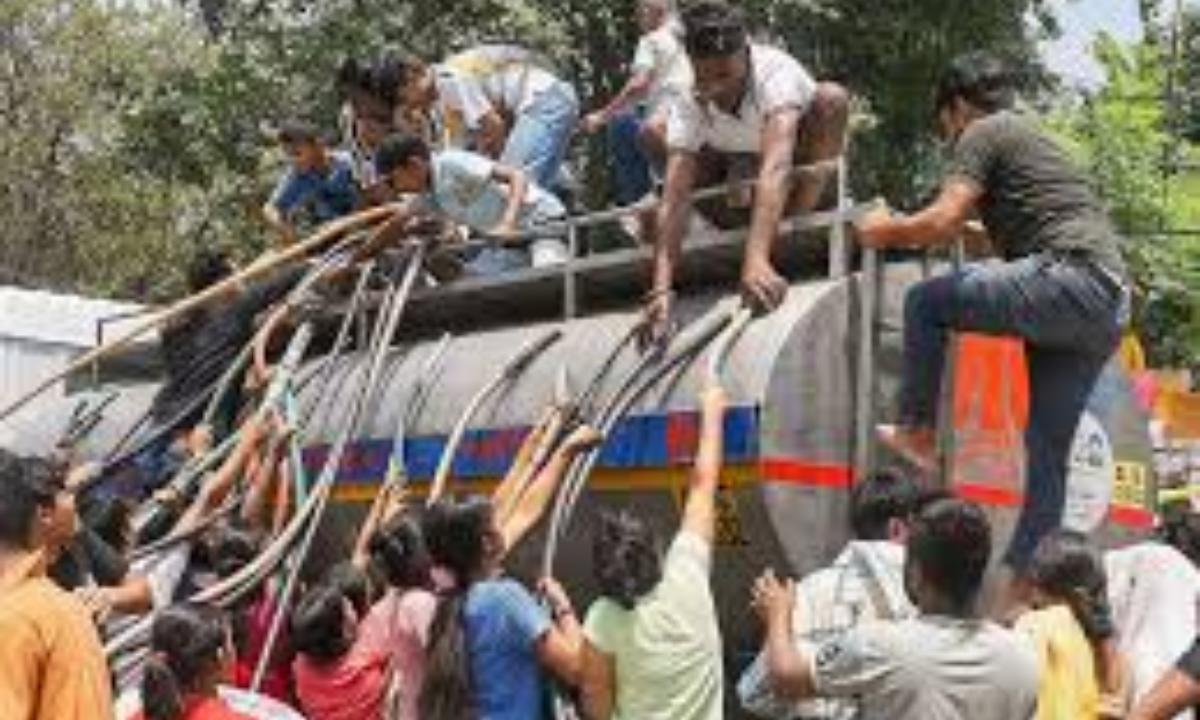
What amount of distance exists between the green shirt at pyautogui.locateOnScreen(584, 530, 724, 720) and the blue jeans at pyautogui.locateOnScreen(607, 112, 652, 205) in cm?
408

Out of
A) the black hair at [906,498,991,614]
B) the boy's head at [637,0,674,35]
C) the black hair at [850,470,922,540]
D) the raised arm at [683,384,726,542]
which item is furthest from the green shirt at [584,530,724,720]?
the boy's head at [637,0,674,35]

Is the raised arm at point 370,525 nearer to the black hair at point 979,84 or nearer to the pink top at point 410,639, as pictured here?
the pink top at point 410,639

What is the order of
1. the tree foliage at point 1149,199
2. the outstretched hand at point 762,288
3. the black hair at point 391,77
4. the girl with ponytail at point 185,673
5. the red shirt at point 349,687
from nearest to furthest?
the girl with ponytail at point 185,673
the outstretched hand at point 762,288
the red shirt at point 349,687
the black hair at point 391,77
the tree foliage at point 1149,199

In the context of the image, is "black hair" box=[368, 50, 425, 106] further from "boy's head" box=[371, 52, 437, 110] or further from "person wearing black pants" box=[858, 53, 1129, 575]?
"person wearing black pants" box=[858, 53, 1129, 575]

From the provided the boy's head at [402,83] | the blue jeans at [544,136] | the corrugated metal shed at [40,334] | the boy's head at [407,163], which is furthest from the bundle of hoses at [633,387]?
the corrugated metal shed at [40,334]

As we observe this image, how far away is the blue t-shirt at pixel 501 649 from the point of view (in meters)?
5.89

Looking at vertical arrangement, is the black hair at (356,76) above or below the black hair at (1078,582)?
above

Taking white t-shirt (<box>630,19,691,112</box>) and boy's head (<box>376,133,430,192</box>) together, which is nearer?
boy's head (<box>376,133,430,192</box>)

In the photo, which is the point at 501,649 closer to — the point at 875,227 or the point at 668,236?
the point at 875,227

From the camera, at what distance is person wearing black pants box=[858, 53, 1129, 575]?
255 inches

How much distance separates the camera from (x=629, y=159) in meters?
9.94

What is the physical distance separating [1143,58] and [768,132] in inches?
1258

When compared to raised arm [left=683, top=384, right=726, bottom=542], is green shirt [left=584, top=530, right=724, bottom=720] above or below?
below

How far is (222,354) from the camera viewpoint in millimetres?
9633
